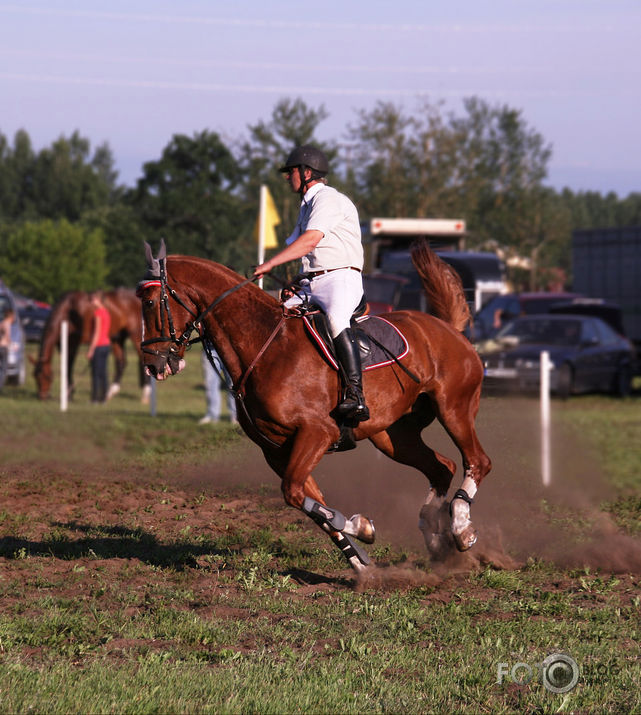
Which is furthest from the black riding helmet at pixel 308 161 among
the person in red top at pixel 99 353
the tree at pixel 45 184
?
the tree at pixel 45 184

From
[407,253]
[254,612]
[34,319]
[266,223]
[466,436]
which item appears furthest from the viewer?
[34,319]

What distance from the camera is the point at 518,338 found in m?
22.8

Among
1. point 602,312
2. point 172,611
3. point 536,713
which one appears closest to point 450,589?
point 172,611

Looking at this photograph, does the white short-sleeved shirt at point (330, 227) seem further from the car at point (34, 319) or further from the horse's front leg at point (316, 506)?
the car at point (34, 319)

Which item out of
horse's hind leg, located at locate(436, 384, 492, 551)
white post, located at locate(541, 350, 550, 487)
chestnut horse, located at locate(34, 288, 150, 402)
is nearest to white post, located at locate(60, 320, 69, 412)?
chestnut horse, located at locate(34, 288, 150, 402)

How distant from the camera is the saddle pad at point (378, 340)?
7.35m

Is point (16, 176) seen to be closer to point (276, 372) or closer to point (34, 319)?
point (34, 319)

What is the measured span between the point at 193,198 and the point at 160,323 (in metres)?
64.3

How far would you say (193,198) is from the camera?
229 feet

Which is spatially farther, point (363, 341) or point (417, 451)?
point (417, 451)

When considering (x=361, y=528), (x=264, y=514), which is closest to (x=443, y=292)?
(x=361, y=528)

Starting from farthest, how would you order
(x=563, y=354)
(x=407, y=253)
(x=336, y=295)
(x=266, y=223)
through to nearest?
(x=407, y=253) → (x=563, y=354) → (x=266, y=223) → (x=336, y=295)

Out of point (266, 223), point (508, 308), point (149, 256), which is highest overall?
point (266, 223)

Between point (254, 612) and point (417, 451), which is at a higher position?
point (417, 451)
